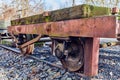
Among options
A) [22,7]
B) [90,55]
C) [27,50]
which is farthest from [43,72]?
[22,7]

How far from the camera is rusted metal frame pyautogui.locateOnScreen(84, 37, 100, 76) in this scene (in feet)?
8.18

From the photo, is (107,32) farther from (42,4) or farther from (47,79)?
(42,4)

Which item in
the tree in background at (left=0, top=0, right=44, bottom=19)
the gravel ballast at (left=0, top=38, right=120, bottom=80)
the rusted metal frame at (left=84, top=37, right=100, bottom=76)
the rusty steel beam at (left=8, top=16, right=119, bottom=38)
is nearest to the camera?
the rusty steel beam at (left=8, top=16, right=119, bottom=38)

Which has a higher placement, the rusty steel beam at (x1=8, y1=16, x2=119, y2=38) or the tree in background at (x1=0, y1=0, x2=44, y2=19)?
the tree in background at (x1=0, y1=0, x2=44, y2=19)

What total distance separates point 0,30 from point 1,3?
36.7 feet

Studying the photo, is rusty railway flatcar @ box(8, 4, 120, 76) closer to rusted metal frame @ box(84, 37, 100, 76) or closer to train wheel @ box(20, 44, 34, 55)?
rusted metal frame @ box(84, 37, 100, 76)

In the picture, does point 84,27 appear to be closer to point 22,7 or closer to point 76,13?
point 76,13

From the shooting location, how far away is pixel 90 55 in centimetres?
250

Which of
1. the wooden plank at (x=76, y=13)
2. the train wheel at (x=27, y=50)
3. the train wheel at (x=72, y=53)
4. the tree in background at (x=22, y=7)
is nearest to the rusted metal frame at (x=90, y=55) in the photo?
the train wheel at (x=72, y=53)

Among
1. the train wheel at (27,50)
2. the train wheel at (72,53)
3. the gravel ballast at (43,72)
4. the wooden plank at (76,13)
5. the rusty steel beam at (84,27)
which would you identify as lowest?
the gravel ballast at (43,72)

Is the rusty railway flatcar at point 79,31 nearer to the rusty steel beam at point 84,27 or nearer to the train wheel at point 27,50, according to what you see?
the rusty steel beam at point 84,27

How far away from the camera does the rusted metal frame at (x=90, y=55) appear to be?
2.49 metres

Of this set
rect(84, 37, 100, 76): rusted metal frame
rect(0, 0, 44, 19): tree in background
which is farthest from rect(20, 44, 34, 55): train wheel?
rect(0, 0, 44, 19): tree in background

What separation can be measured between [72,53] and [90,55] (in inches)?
16.3
